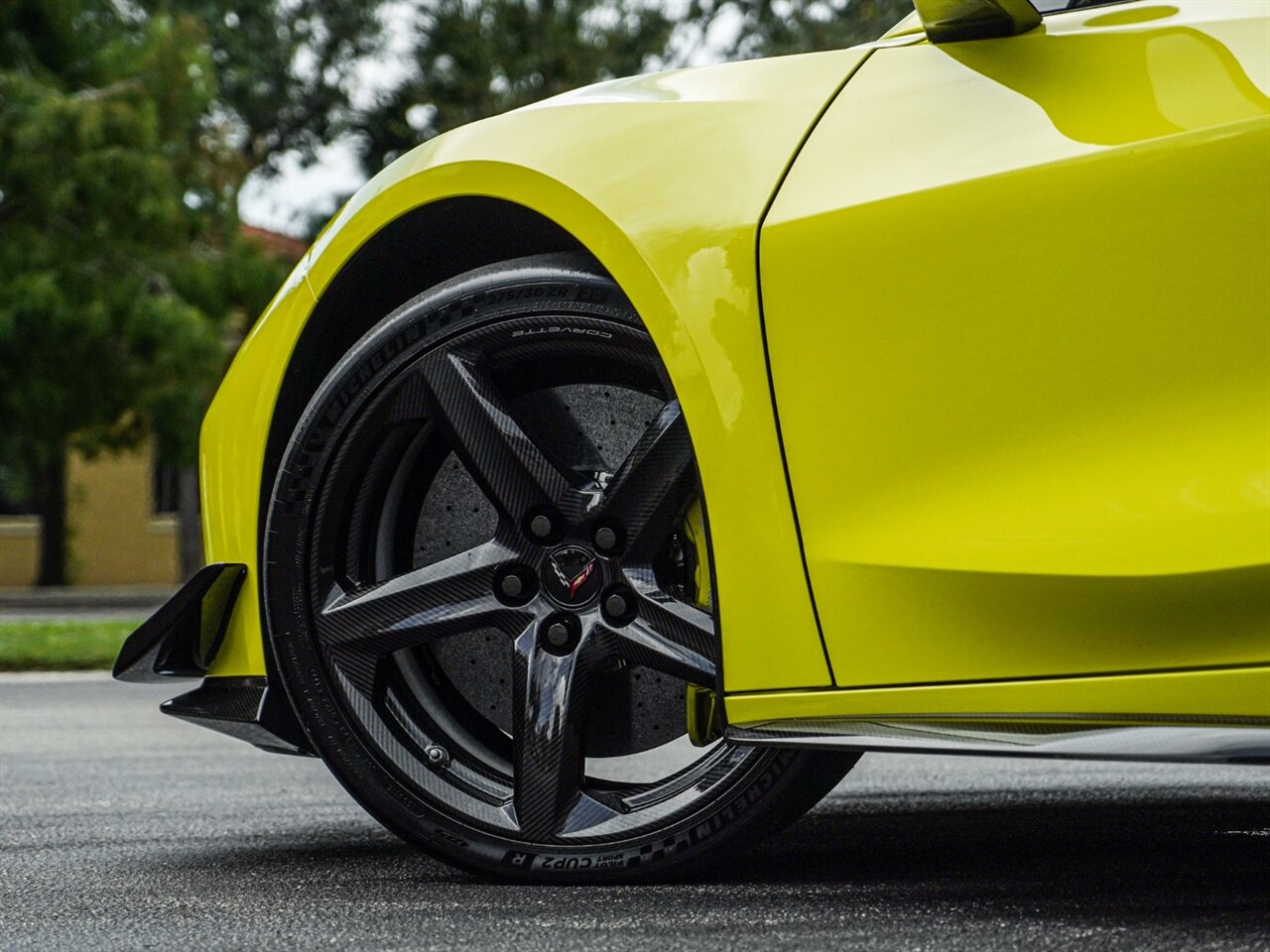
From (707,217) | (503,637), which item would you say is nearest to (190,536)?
(503,637)

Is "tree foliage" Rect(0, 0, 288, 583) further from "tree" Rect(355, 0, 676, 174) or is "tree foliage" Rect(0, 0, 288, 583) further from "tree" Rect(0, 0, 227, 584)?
"tree" Rect(355, 0, 676, 174)

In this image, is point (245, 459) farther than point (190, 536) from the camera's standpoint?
No

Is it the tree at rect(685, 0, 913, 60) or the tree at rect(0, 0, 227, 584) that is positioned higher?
the tree at rect(685, 0, 913, 60)

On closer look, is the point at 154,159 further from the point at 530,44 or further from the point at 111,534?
the point at 111,534

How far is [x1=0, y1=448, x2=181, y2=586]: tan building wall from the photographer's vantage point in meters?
27.3

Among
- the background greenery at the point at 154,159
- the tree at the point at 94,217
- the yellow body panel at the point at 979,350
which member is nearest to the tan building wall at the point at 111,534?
the background greenery at the point at 154,159

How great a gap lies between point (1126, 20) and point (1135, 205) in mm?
265

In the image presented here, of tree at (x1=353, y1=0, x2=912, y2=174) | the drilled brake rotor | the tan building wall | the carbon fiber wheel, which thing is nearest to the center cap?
the carbon fiber wheel

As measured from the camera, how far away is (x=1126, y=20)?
201cm

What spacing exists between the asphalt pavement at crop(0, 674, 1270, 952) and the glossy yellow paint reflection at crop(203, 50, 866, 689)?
0.33m

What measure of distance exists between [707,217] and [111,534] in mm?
26957

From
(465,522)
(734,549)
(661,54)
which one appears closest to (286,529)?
(465,522)

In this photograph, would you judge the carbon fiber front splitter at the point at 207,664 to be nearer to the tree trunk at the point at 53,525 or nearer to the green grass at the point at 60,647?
the green grass at the point at 60,647

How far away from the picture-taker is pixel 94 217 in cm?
1622
